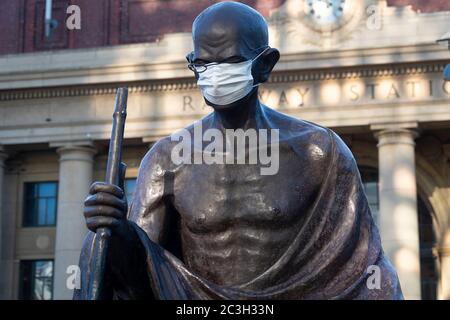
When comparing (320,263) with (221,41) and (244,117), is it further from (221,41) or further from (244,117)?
(221,41)

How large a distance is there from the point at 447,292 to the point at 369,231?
29150 mm

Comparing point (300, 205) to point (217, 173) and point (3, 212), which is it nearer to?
point (217, 173)

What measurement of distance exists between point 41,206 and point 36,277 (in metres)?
2.41

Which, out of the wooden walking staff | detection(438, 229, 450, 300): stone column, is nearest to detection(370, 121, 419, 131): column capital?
detection(438, 229, 450, 300): stone column

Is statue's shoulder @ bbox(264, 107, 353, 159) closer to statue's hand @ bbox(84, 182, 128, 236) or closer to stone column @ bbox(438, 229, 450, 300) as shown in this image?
statue's hand @ bbox(84, 182, 128, 236)

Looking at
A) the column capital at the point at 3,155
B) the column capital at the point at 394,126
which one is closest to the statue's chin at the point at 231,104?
the column capital at the point at 394,126

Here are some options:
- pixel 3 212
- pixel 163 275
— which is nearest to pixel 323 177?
pixel 163 275

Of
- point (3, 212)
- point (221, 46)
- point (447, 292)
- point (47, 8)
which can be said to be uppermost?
point (47, 8)

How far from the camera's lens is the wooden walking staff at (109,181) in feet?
10.9

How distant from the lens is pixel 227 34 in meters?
3.69

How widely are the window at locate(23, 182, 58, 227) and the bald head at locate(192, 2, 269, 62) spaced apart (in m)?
32.7

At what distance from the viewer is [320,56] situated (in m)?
31.0
